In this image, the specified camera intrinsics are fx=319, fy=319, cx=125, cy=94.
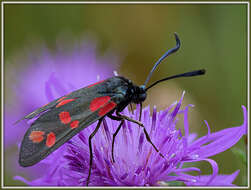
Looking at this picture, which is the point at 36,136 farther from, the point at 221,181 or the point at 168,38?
the point at 168,38

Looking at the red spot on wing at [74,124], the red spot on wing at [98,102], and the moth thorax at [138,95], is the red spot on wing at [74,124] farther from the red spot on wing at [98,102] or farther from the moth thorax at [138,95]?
the moth thorax at [138,95]

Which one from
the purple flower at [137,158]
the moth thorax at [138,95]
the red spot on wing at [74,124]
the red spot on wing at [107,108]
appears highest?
the moth thorax at [138,95]

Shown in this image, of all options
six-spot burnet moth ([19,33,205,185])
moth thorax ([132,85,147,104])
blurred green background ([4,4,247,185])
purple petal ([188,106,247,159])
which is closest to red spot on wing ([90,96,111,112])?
six-spot burnet moth ([19,33,205,185])

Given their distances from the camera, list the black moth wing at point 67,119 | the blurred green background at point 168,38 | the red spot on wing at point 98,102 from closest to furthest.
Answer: the black moth wing at point 67,119 → the red spot on wing at point 98,102 → the blurred green background at point 168,38

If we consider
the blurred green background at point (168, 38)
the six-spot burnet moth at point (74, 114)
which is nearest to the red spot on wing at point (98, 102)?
the six-spot burnet moth at point (74, 114)

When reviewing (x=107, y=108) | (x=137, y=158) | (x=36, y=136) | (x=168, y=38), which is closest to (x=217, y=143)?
(x=137, y=158)

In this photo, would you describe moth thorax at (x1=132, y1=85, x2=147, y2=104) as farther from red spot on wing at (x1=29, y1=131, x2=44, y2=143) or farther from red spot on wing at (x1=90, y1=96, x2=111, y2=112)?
red spot on wing at (x1=29, y1=131, x2=44, y2=143)

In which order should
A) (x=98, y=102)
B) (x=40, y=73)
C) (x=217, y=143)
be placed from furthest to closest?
1. (x=40, y=73)
2. (x=217, y=143)
3. (x=98, y=102)

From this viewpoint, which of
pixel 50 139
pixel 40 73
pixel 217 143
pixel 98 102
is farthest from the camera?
pixel 40 73

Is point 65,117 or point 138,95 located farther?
point 138,95
